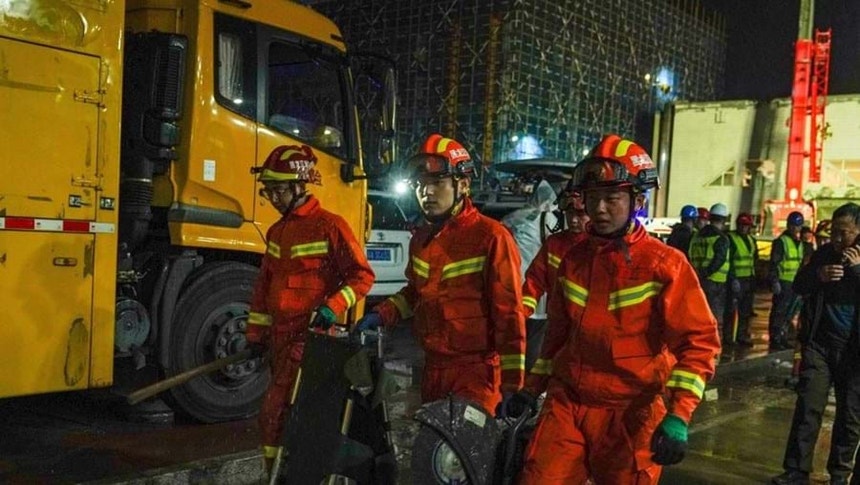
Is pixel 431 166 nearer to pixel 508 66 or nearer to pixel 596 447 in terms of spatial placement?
pixel 596 447

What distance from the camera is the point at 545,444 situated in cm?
276

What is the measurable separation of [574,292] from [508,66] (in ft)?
56.9

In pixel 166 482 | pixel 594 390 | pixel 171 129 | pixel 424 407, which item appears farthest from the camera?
pixel 171 129

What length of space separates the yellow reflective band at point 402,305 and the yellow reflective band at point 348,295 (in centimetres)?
27

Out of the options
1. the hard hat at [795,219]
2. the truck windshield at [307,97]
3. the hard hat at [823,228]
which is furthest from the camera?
the hard hat at [795,219]

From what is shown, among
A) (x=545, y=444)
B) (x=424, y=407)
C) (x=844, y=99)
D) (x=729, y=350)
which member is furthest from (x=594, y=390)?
(x=844, y=99)

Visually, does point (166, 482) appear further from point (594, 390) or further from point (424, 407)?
point (594, 390)

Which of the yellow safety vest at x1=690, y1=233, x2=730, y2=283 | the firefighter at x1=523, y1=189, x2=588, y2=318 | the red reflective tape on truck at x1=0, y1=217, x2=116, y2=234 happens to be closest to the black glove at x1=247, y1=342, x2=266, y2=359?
the red reflective tape on truck at x1=0, y1=217, x2=116, y2=234

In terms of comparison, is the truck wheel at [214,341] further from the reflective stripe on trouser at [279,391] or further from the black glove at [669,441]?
the black glove at [669,441]

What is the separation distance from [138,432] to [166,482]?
121cm

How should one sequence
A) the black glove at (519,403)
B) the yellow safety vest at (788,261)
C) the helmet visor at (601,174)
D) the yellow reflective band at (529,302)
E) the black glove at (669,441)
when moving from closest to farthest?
the black glove at (669,441)
the helmet visor at (601,174)
the black glove at (519,403)
the yellow reflective band at (529,302)
the yellow safety vest at (788,261)

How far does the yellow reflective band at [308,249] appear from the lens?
161 inches

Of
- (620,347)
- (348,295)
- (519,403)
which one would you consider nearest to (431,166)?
(348,295)

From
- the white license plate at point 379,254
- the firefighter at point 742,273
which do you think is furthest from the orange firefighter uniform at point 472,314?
the firefighter at point 742,273
